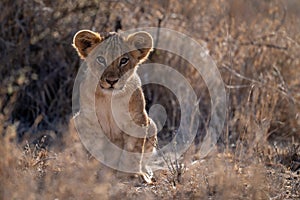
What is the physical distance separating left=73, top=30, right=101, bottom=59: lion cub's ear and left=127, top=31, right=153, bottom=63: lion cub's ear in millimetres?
323

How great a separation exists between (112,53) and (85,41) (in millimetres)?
294

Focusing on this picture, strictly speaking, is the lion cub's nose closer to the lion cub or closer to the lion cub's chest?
the lion cub

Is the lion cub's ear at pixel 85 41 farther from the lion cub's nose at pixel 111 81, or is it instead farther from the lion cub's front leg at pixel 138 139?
the lion cub's front leg at pixel 138 139

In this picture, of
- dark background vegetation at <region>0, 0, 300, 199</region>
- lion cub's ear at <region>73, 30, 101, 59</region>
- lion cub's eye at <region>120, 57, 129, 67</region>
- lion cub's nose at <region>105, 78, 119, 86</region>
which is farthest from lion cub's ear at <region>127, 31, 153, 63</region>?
dark background vegetation at <region>0, 0, 300, 199</region>

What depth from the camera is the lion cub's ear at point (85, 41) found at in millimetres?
6477

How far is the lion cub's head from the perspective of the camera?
634 cm

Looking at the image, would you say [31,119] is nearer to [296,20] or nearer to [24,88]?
[24,88]

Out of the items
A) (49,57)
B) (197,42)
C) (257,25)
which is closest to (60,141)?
(49,57)

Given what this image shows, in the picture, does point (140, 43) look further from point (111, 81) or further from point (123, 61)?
point (111, 81)

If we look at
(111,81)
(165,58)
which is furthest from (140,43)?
(165,58)

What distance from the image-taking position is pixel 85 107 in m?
6.45

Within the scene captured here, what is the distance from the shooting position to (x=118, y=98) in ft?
20.8

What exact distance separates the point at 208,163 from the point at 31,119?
137 inches

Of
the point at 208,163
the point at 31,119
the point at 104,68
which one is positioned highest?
the point at 104,68
